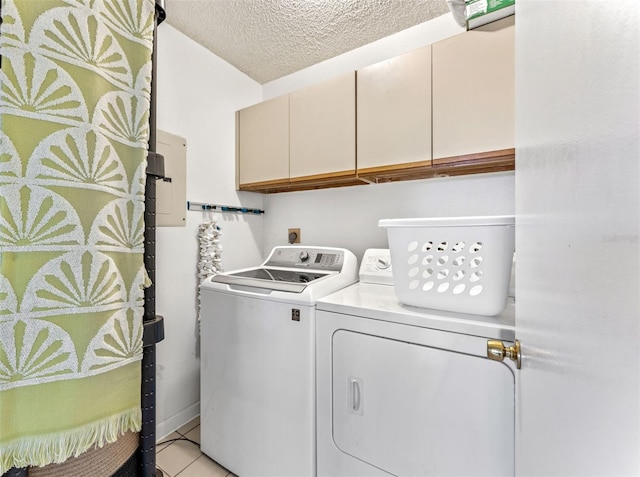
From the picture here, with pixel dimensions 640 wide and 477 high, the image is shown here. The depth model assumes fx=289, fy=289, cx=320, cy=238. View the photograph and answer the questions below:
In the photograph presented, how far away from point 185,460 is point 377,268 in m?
1.51

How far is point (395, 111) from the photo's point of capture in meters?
1.61

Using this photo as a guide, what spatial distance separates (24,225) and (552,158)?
2.75ft

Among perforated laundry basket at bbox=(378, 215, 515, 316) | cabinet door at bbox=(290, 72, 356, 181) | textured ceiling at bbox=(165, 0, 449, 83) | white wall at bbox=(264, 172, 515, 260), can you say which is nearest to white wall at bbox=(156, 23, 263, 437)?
textured ceiling at bbox=(165, 0, 449, 83)

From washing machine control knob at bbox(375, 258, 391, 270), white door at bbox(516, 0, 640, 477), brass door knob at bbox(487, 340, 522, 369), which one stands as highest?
white door at bbox(516, 0, 640, 477)

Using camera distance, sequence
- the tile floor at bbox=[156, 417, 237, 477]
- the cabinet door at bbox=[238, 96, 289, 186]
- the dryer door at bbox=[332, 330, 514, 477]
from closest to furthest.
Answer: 1. the dryer door at bbox=[332, 330, 514, 477]
2. the tile floor at bbox=[156, 417, 237, 477]
3. the cabinet door at bbox=[238, 96, 289, 186]

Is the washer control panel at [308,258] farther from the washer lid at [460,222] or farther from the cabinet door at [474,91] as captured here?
the cabinet door at [474,91]

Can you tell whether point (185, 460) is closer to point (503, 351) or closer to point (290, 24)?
point (503, 351)

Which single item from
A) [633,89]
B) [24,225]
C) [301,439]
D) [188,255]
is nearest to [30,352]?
[24,225]

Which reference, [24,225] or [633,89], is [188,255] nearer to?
[24,225]

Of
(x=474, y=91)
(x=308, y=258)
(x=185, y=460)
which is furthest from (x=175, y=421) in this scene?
(x=474, y=91)

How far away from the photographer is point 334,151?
1811 millimetres

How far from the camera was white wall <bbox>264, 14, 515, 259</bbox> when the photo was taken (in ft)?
5.58

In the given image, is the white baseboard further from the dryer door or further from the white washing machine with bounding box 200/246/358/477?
the dryer door

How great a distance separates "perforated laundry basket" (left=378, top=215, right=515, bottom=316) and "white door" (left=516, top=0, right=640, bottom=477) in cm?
68
